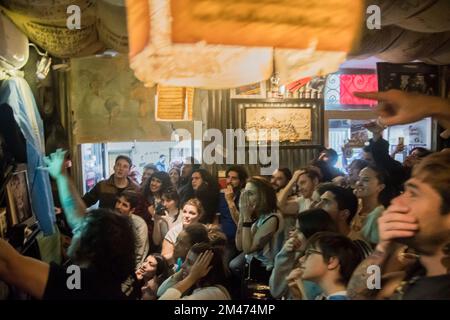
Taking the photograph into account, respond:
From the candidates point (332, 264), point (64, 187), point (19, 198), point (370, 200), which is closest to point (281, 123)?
point (370, 200)

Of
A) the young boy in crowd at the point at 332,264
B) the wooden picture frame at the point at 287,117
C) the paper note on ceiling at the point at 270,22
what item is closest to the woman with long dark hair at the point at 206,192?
the wooden picture frame at the point at 287,117

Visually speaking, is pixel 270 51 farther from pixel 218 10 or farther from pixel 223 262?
pixel 223 262

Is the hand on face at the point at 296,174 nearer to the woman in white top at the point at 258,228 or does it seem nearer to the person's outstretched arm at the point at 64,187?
the woman in white top at the point at 258,228

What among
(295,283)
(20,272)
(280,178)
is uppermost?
(280,178)

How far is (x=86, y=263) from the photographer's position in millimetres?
1563

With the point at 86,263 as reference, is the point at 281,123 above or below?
above

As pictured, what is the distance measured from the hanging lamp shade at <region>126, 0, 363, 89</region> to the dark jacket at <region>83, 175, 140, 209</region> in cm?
44

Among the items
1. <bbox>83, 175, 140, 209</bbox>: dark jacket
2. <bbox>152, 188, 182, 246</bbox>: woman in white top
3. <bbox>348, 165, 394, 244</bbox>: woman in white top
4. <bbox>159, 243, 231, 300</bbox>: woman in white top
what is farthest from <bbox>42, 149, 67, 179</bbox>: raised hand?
<bbox>348, 165, 394, 244</bbox>: woman in white top

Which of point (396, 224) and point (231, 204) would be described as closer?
point (396, 224)

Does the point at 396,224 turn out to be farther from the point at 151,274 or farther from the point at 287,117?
the point at 151,274

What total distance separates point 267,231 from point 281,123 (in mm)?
458

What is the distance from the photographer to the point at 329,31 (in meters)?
1.62

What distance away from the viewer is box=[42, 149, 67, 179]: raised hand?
5.30 feet

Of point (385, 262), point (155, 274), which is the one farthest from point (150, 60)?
point (385, 262)
